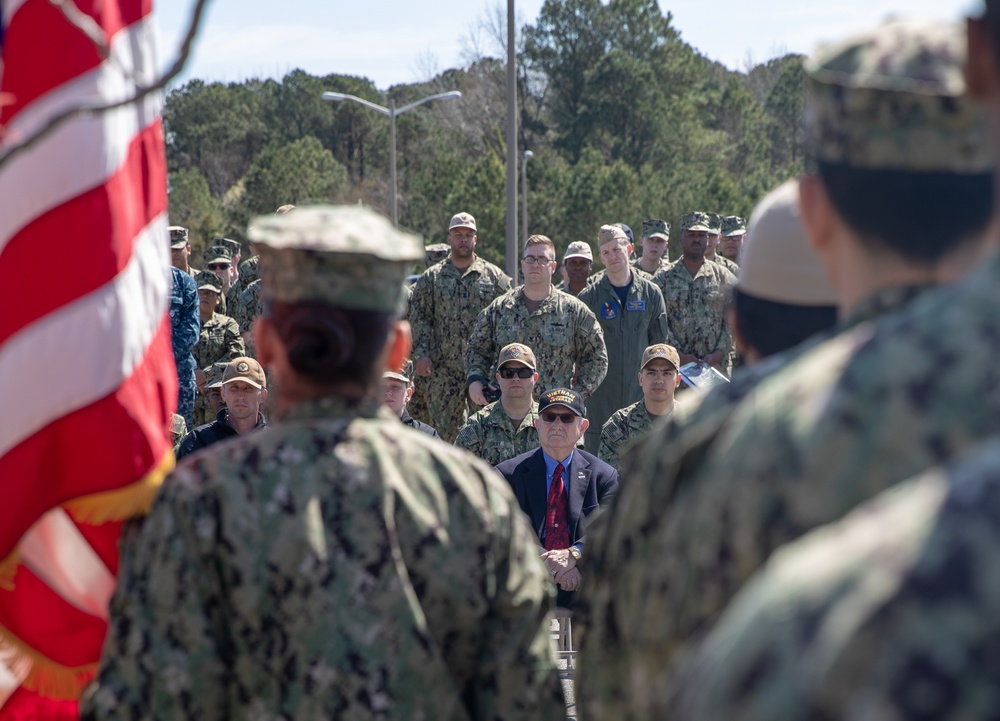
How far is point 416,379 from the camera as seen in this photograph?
35.3 feet

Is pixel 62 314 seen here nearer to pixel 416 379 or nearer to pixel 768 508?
pixel 768 508

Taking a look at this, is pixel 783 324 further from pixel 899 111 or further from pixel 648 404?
pixel 648 404

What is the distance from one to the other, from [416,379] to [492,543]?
8643 millimetres

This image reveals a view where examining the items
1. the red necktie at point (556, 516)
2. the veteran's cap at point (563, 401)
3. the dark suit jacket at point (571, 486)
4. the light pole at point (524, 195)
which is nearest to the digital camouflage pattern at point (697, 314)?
the veteran's cap at point (563, 401)

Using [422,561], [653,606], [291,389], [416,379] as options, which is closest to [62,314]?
[291,389]

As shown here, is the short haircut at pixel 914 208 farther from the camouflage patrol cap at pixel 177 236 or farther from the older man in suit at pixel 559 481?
the camouflage patrol cap at pixel 177 236

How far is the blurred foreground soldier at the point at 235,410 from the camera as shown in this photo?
696cm

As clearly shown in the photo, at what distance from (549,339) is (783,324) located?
674 cm

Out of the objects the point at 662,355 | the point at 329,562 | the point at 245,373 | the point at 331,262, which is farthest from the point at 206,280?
the point at 329,562

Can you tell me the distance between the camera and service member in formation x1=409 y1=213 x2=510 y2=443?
10.1 metres

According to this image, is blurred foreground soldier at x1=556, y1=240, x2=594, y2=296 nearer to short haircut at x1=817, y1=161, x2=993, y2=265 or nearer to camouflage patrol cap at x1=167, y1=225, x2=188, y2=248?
camouflage patrol cap at x1=167, y1=225, x2=188, y2=248

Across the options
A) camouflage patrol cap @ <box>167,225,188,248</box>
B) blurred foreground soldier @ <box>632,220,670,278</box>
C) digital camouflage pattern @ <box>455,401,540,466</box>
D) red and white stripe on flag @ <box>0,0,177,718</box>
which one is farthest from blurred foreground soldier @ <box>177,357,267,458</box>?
blurred foreground soldier @ <box>632,220,670,278</box>

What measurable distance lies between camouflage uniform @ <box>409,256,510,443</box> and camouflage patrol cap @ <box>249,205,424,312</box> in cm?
779

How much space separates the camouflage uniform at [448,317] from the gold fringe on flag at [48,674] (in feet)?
24.1
